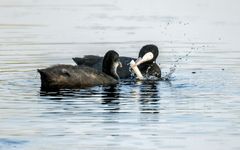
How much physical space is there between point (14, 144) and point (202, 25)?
14.8 meters

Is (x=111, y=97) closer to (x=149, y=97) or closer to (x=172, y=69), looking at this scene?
(x=149, y=97)

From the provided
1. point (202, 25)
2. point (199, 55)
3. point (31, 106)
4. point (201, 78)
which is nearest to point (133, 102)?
point (31, 106)

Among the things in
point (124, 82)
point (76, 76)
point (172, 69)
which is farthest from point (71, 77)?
point (172, 69)

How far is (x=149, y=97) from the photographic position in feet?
57.3

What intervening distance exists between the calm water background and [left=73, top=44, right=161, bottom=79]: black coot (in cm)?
42

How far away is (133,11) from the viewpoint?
30.6 meters

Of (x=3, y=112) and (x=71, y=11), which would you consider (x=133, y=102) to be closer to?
(x=3, y=112)

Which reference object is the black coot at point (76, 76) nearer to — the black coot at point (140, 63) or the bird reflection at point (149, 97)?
the black coot at point (140, 63)

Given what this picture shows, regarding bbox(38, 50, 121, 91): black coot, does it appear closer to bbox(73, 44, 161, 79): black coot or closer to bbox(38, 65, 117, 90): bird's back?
bbox(38, 65, 117, 90): bird's back

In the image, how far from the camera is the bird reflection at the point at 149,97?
52.6 ft

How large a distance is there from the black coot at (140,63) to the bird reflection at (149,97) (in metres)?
0.96

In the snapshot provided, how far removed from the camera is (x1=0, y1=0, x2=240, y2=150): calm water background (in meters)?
13.6

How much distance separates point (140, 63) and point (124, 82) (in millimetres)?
1096

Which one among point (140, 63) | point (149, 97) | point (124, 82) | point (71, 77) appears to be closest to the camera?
point (149, 97)
